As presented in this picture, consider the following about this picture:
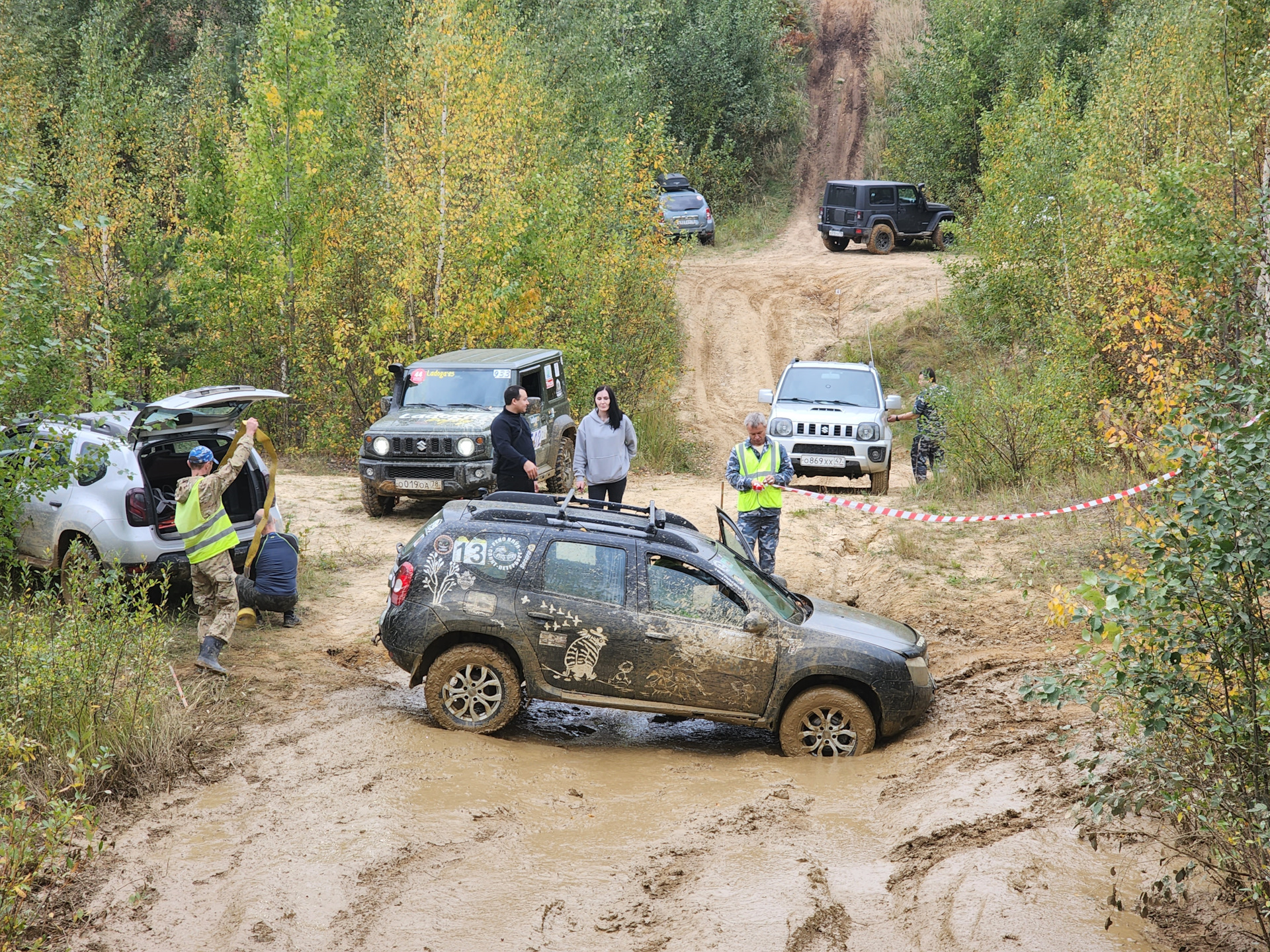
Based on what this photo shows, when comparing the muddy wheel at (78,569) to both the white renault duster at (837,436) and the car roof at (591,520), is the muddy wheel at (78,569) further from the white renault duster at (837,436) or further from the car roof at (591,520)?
the white renault duster at (837,436)

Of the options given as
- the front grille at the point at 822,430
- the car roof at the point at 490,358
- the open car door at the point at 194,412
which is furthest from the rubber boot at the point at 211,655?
the front grille at the point at 822,430

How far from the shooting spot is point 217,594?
28.1 ft

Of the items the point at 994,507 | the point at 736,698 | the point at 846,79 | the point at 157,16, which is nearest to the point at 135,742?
the point at 736,698

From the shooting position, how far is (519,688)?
24.7 ft

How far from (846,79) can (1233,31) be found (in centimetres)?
3441

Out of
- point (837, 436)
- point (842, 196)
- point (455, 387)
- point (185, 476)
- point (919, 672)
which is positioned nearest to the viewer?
point (919, 672)

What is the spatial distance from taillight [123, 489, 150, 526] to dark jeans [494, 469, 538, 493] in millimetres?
2933

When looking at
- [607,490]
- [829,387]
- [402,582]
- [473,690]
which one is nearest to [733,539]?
[607,490]

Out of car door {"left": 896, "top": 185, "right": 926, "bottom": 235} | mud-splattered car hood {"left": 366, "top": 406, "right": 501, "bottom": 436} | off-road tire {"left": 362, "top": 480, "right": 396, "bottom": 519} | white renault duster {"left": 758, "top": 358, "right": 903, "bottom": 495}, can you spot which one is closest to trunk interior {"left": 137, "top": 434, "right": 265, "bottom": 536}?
mud-splattered car hood {"left": 366, "top": 406, "right": 501, "bottom": 436}

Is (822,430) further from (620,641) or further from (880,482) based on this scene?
(620,641)

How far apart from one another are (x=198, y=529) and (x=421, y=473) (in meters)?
4.82

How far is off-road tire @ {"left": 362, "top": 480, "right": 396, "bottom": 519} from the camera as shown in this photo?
13.6 m

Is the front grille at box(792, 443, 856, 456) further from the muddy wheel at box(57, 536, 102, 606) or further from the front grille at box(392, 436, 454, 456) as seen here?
the muddy wheel at box(57, 536, 102, 606)

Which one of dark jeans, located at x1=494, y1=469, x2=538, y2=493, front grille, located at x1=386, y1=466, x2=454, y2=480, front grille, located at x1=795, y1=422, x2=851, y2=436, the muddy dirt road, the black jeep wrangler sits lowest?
the muddy dirt road
